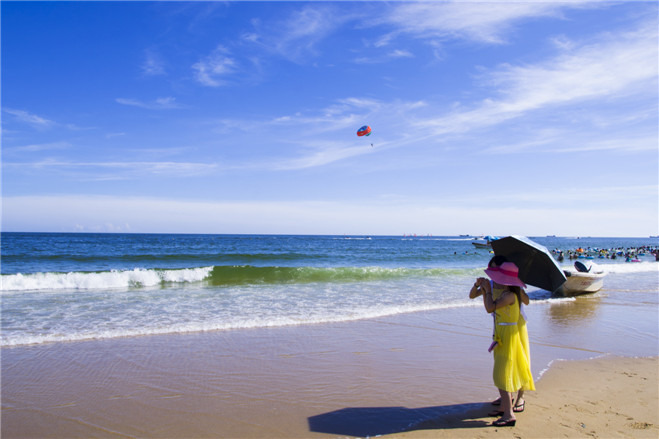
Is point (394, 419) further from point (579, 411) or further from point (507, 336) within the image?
point (579, 411)

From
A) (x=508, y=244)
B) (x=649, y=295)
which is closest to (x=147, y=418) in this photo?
(x=508, y=244)

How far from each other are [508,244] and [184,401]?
438cm

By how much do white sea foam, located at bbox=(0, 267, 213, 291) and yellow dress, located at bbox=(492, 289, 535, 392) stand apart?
A: 17.3m

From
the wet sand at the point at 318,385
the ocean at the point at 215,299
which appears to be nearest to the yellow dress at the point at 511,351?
the wet sand at the point at 318,385

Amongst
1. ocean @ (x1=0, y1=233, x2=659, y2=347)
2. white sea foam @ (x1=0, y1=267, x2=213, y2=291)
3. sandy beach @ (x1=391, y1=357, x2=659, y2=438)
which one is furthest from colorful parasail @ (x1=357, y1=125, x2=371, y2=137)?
sandy beach @ (x1=391, y1=357, x2=659, y2=438)

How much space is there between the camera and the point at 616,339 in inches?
347

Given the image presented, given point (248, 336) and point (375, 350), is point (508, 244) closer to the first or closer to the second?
point (375, 350)

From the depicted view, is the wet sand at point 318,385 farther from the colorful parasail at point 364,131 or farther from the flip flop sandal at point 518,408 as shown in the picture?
the colorful parasail at point 364,131

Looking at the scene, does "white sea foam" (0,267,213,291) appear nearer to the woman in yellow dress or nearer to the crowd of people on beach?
the woman in yellow dress

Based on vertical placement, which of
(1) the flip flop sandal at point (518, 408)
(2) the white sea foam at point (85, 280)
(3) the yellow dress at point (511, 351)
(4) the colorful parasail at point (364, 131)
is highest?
(4) the colorful parasail at point (364, 131)

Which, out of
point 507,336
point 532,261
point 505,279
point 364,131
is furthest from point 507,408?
point 364,131

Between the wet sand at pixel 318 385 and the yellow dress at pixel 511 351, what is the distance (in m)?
0.49

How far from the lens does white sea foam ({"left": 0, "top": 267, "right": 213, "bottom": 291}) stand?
17.5 m

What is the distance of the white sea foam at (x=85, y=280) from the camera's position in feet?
57.5
